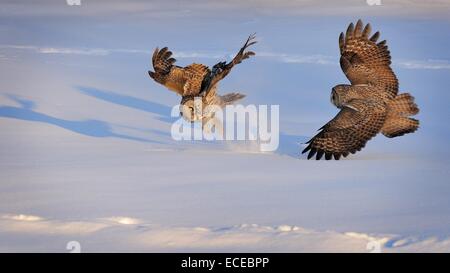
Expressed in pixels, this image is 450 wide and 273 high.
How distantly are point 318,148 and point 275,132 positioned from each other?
0.95 metres

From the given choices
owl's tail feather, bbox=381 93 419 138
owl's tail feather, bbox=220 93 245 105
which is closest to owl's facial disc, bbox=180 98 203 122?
owl's tail feather, bbox=220 93 245 105

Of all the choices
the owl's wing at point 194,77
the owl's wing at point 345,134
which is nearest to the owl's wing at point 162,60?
the owl's wing at point 194,77

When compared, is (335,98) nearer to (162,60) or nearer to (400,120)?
(400,120)

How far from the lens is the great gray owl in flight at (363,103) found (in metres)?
8.84

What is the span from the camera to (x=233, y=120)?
10008 millimetres

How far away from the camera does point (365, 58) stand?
9.35m

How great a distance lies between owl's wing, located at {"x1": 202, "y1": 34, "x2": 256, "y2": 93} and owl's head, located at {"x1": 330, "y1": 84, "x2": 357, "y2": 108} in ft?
2.40

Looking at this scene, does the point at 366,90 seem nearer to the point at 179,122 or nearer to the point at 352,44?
the point at 352,44

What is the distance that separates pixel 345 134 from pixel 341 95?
387 millimetres

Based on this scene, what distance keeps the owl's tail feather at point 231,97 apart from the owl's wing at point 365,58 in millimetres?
1058

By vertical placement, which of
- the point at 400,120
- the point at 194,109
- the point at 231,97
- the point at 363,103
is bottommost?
the point at 400,120

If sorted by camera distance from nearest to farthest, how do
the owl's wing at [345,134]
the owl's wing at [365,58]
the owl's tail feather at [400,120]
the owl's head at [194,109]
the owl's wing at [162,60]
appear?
the owl's wing at [345,134]
the owl's tail feather at [400,120]
the owl's wing at [365,58]
the owl's head at [194,109]
the owl's wing at [162,60]

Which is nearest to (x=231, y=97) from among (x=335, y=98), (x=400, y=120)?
(x=335, y=98)

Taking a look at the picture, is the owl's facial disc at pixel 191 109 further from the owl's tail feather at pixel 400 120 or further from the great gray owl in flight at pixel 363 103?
the owl's tail feather at pixel 400 120
